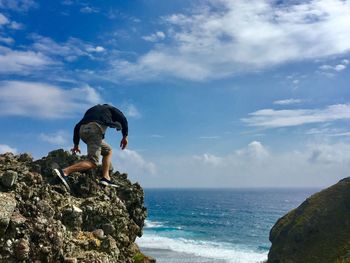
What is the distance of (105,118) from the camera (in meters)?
12.6

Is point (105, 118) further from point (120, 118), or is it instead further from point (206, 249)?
point (206, 249)

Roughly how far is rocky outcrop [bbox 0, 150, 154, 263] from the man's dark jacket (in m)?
1.70

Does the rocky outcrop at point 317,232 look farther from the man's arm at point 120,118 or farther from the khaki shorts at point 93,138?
the khaki shorts at point 93,138

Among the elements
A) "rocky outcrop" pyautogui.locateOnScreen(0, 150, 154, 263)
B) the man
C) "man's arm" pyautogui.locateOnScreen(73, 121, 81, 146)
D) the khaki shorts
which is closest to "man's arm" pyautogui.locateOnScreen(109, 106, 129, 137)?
the man

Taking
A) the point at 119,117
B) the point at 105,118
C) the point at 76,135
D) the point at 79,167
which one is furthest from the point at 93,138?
the point at 119,117

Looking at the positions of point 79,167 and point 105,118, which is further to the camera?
point 105,118

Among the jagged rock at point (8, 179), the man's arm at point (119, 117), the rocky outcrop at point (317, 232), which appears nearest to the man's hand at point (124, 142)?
the man's arm at point (119, 117)

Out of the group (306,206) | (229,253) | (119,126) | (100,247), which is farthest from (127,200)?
(229,253)

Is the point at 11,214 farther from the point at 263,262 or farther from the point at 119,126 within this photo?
the point at 263,262

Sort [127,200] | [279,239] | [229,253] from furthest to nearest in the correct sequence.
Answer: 1. [229,253]
2. [279,239]
3. [127,200]

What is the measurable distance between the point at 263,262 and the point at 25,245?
2706 inches

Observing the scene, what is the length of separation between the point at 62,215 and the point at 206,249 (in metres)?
79.0

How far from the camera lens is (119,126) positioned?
1291 centimetres

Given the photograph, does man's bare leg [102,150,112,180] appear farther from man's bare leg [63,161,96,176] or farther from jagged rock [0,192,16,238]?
jagged rock [0,192,16,238]
